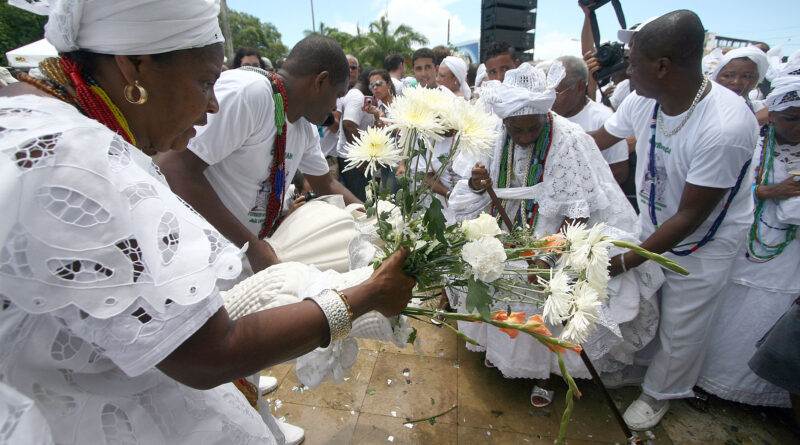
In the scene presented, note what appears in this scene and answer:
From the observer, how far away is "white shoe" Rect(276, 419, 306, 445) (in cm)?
239

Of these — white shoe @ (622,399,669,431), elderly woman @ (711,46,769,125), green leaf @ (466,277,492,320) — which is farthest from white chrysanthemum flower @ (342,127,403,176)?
elderly woman @ (711,46,769,125)

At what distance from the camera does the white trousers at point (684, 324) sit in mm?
2596

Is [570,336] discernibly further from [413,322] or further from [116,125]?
[413,322]

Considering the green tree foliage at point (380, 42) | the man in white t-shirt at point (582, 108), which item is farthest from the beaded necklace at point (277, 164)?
the green tree foliage at point (380, 42)

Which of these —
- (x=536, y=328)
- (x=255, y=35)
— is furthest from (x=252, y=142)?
(x=255, y=35)

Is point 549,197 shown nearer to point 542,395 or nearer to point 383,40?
point 542,395

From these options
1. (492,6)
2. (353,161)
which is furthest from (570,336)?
(492,6)

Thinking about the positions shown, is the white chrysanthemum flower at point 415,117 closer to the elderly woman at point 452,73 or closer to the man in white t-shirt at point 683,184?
the man in white t-shirt at point 683,184

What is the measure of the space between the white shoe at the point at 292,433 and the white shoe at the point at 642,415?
7.35ft

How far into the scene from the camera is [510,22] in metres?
9.92

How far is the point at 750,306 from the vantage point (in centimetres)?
274

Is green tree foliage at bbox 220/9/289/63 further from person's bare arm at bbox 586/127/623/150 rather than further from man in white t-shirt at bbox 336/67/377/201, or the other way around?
person's bare arm at bbox 586/127/623/150

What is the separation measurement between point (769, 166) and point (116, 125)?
3768 mm

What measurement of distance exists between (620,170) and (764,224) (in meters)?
1.19
